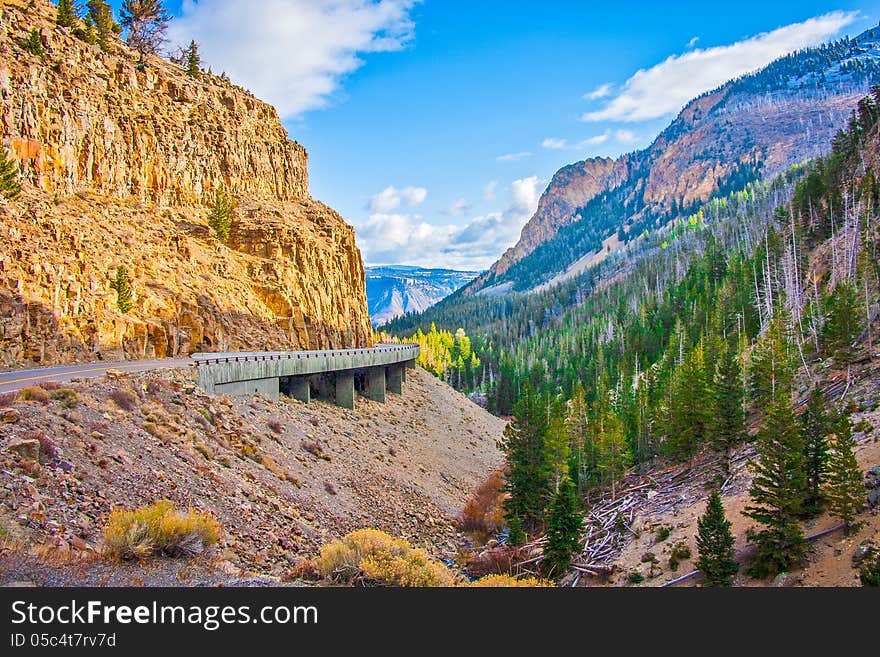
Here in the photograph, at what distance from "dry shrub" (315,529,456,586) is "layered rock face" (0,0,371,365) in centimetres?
1986

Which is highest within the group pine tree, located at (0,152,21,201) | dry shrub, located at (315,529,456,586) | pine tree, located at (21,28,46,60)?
pine tree, located at (21,28,46,60)

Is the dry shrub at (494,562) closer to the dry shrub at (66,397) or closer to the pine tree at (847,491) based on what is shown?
the pine tree at (847,491)

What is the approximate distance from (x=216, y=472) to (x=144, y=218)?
83.0ft

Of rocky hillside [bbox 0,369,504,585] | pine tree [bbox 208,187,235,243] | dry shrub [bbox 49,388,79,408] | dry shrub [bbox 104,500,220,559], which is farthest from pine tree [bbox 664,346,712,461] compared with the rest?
pine tree [bbox 208,187,235,243]

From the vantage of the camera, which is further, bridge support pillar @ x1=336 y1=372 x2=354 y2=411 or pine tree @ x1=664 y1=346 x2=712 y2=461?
bridge support pillar @ x1=336 y1=372 x2=354 y2=411

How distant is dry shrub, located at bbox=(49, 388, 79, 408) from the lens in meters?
15.7

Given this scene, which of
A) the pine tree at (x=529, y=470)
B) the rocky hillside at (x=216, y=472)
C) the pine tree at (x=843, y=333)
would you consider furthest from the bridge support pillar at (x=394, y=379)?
the pine tree at (x=843, y=333)

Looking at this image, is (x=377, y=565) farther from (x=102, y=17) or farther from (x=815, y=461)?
(x=102, y=17)

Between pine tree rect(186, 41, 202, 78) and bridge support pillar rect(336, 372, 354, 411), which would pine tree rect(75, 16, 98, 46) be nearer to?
pine tree rect(186, 41, 202, 78)

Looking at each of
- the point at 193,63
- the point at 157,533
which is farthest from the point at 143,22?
the point at 157,533

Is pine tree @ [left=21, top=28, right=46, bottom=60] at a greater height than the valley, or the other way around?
pine tree @ [left=21, top=28, right=46, bottom=60]

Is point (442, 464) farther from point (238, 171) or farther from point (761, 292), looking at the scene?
point (761, 292)

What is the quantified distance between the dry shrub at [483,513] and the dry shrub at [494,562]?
3.60 meters

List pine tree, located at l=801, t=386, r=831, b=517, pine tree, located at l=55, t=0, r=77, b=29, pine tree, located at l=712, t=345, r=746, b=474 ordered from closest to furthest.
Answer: pine tree, located at l=801, t=386, r=831, b=517, pine tree, located at l=712, t=345, r=746, b=474, pine tree, located at l=55, t=0, r=77, b=29
